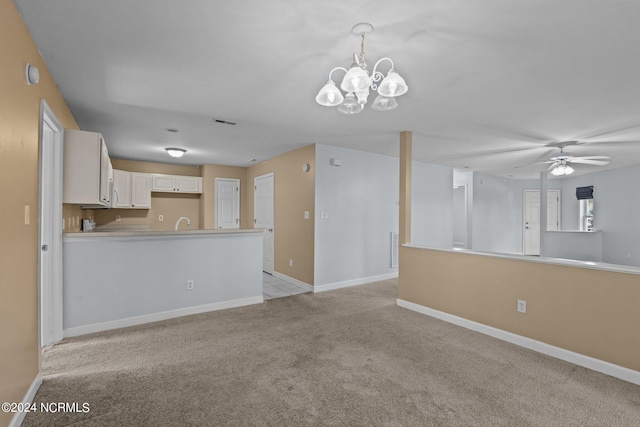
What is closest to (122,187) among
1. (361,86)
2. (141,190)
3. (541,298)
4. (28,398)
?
(141,190)

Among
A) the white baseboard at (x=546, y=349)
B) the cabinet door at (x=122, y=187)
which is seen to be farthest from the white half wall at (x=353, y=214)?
the cabinet door at (x=122, y=187)

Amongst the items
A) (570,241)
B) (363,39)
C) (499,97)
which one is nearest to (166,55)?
(363,39)

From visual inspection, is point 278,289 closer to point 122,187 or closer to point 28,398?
point 28,398

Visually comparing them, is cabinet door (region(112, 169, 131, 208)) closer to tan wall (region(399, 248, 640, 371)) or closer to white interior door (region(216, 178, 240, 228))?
white interior door (region(216, 178, 240, 228))

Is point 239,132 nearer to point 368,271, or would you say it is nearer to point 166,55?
point 166,55

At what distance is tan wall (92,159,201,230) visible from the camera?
6206 mm

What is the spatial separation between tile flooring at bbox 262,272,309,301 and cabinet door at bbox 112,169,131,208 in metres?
3.21

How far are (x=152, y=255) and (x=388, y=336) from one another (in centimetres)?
283

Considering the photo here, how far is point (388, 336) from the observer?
312 cm

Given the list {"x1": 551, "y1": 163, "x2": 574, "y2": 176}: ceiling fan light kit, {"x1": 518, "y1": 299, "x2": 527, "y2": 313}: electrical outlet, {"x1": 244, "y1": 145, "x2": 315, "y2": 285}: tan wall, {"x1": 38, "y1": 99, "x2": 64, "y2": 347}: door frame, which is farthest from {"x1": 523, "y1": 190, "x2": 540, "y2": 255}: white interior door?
{"x1": 38, "y1": 99, "x2": 64, "y2": 347}: door frame

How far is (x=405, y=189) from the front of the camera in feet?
13.8

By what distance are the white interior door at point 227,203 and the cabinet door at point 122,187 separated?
177 centimetres

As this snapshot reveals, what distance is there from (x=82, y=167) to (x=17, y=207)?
146 cm

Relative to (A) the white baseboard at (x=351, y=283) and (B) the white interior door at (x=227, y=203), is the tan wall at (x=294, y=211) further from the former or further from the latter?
(B) the white interior door at (x=227, y=203)
